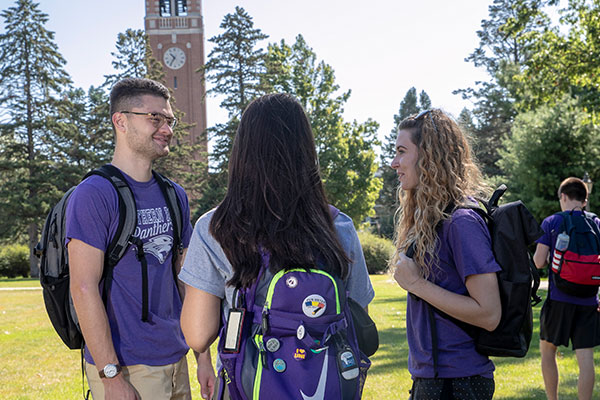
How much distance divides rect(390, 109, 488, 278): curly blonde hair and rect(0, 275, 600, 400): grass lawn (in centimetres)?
412

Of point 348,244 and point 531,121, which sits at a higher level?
point 531,121

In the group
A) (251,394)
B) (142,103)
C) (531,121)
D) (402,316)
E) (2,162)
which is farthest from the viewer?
(2,162)

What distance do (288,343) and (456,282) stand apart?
110cm

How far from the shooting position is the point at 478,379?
2.65m

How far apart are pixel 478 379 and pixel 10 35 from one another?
45145mm

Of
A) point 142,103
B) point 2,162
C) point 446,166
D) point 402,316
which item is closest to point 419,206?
point 446,166

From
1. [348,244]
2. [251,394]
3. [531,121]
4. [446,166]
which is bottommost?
[251,394]

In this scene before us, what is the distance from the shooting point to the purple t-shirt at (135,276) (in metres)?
2.80

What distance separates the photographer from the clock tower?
5766 centimetres

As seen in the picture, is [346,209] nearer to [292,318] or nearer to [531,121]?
[531,121]

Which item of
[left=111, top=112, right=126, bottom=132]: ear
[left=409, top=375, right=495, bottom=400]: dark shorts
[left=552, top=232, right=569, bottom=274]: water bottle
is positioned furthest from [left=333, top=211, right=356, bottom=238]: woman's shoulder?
[left=552, top=232, right=569, bottom=274]: water bottle

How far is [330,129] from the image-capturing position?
1508 inches

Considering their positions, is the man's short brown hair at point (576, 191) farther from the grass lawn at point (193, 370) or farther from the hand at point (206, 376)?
the hand at point (206, 376)

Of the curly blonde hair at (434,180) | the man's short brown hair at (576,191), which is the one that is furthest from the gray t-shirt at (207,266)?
the man's short brown hair at (576,191)
